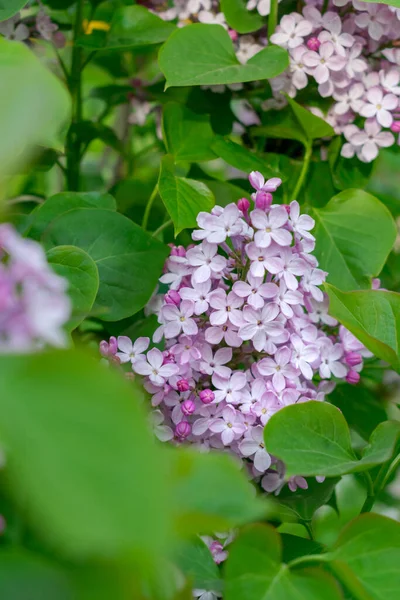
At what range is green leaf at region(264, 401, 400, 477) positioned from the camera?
496 mm

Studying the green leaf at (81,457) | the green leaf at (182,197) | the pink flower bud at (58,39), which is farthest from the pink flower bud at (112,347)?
the pink flower bud at (58,39)

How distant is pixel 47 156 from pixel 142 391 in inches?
13.1

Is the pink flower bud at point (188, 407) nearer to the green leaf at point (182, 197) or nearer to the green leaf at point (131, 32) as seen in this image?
the green leaf at point (182, 197)

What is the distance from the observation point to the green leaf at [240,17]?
31.3 inches

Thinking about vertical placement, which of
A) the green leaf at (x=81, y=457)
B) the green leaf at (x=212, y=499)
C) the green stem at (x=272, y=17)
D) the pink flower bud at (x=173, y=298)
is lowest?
the pink flower bud at (x=173, y=298)

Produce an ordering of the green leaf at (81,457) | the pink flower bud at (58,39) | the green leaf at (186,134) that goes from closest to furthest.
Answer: the green leaf at (81,457), the green leaf at (186,134), the pink flower bud at (58,39)

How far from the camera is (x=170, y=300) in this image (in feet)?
2.00

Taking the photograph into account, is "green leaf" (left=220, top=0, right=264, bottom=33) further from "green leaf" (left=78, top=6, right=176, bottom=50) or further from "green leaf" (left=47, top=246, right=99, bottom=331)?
"green leaf" (left=47, top=246, right=99, bottom=331)

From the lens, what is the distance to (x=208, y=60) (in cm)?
73

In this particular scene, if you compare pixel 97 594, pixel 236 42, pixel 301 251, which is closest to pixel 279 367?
pixel 301 251

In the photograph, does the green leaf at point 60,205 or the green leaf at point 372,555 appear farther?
the green leaf at point 60,205

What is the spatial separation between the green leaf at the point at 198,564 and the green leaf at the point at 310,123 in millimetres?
436

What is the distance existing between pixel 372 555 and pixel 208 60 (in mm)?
481

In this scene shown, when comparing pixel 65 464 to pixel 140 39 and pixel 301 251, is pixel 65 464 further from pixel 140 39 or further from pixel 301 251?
pixel 140 39
